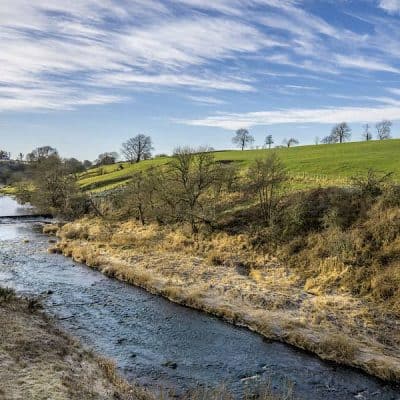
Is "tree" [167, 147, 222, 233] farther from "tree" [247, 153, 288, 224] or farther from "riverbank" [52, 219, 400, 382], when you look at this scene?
"tree" [247, 153, 288, 224]

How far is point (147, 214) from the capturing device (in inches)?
1863

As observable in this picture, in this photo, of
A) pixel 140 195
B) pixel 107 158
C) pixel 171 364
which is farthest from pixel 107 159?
pixel 171 364

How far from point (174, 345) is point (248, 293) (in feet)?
23.6

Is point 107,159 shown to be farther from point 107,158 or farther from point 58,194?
point 58,194

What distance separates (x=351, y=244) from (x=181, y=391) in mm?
17704

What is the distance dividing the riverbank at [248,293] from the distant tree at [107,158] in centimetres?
11712

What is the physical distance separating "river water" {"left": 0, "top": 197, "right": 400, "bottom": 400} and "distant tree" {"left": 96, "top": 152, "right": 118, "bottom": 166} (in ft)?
423

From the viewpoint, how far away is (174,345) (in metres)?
18.6

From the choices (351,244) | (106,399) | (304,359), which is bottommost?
(304,359)

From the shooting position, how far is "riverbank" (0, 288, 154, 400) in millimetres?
Answer: 11750

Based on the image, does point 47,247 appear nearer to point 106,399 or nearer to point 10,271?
point 10,271

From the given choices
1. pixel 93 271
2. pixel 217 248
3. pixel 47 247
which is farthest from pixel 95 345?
pixel 47 247

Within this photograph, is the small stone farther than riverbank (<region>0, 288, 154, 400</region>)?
Yes

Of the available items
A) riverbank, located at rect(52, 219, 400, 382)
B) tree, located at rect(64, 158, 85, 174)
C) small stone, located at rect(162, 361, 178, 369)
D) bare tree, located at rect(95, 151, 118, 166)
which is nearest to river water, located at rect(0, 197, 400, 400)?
small stone, located at rect(162, 361, 178, 369)
